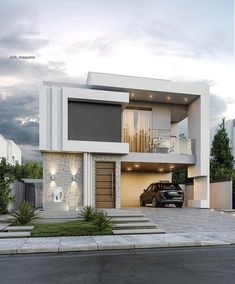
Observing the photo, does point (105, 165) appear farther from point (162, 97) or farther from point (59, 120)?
point (162, 97)

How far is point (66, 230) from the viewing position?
13.2 m

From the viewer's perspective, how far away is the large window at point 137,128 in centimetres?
2447

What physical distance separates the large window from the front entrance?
8.43 ft

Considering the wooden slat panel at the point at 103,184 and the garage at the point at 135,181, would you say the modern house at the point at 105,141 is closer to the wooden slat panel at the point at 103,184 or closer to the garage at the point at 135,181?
the wooden slat panel at the point at 103,184

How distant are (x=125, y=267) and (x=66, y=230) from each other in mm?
5629

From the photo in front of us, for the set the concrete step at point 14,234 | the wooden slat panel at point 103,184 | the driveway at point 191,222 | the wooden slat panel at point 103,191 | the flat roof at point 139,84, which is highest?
the flat roof at point 139,84

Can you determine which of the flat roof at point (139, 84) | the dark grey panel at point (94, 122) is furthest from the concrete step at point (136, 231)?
the flat roof at point (139, 84)

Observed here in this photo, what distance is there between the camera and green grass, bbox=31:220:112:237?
502 inches

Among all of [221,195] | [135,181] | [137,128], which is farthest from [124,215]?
[135,181]

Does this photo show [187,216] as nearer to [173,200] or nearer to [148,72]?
[173,200]

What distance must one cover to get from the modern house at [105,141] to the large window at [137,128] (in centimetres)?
7

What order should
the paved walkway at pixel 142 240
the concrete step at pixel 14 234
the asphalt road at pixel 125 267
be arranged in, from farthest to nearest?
the concrete step at pixel 14 234 < the paved walkway at pixel 142 240 < the asphalt road at pixel 125 267

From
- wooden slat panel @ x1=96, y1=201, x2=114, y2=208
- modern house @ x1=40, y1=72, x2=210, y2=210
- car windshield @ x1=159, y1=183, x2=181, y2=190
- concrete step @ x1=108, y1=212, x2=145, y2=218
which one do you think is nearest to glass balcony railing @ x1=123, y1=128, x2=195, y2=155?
modern house @ x1=40, y1=72, x2=210, y2=210

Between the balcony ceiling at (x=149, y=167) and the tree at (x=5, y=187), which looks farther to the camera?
the balcony ceiling at (x=149, y=167)
